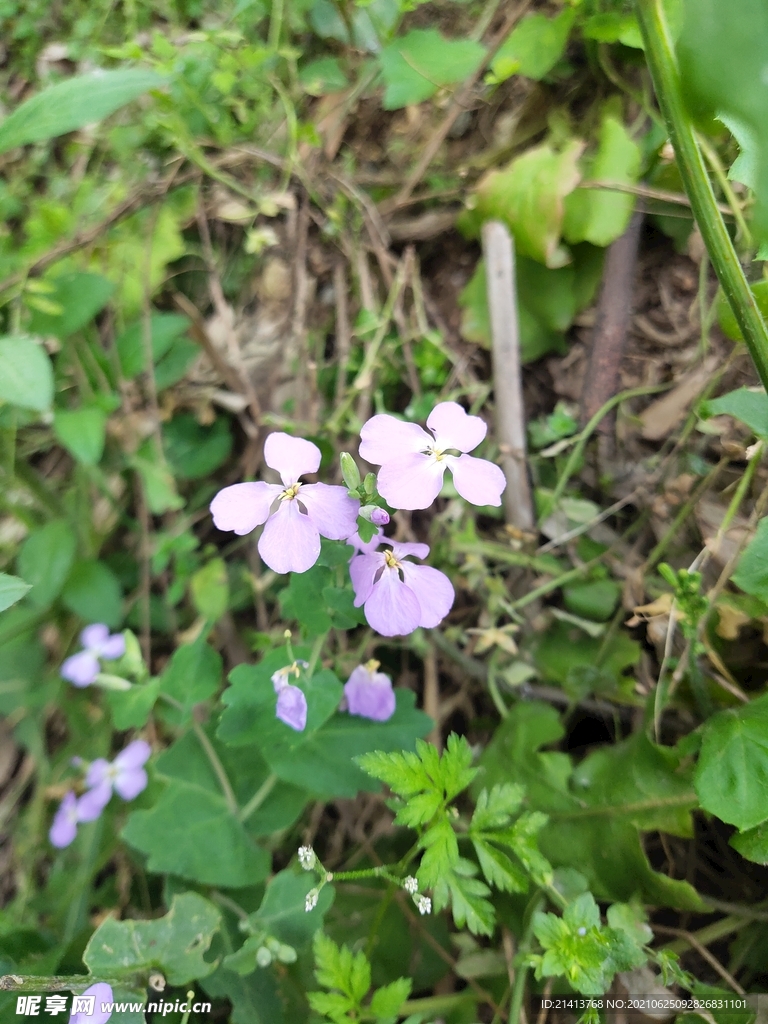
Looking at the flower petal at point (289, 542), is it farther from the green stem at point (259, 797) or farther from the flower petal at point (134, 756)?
the flower petal at point (134, 756)

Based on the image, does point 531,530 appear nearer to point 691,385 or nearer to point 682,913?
point 691,385

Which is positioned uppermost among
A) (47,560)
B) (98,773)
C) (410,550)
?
(410,550)

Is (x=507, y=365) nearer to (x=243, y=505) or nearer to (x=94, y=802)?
(x=243, y=505)

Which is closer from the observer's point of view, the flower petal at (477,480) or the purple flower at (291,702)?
the flower petal at (477,480)

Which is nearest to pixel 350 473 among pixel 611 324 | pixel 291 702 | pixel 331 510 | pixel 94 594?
pixel 331 510

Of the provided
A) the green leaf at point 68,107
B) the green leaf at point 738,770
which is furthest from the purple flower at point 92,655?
the green leaf at point 738,770

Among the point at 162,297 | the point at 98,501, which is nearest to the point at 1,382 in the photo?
the point at 98,501

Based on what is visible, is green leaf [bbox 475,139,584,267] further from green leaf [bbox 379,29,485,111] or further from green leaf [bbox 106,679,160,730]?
green leaf [bbox 106,679,160,730]
